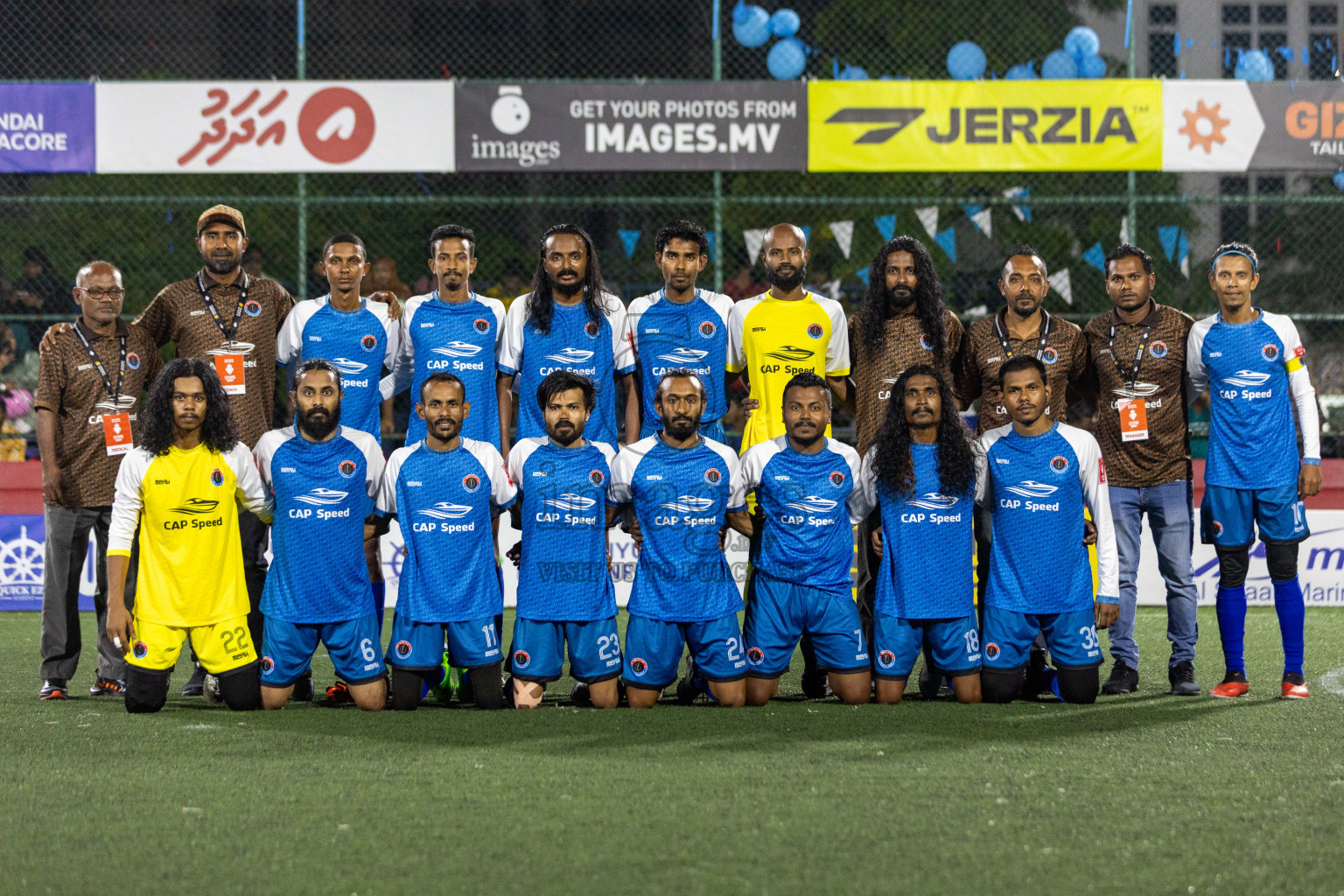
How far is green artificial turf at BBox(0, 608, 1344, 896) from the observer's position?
329 centimetres

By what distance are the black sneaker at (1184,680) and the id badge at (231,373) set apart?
14.3 feet

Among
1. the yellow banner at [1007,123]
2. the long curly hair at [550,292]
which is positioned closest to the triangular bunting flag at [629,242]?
the yellow banner at [1007,123]

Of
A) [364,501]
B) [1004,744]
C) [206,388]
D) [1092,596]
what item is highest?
[206,388]

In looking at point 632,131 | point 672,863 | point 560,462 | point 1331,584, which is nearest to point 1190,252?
point 1331,584

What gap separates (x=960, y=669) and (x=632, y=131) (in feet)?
20.2

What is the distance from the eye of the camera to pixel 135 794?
410 centimetres

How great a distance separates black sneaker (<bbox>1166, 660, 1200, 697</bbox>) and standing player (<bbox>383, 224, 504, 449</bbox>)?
10.5 ft

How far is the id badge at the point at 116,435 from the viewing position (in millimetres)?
6074

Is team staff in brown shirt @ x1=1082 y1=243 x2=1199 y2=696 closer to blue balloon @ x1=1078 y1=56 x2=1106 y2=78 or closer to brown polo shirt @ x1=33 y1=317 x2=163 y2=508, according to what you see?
brown polo shirt @ x1=33 y1=317 x2=163 y2=508

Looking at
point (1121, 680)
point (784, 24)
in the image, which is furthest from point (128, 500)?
point (784, 24)

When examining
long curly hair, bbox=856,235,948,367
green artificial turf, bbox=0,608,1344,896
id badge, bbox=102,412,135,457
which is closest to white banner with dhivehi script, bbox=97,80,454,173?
id badge, bbox=102,412,135,457

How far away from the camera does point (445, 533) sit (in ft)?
18.7

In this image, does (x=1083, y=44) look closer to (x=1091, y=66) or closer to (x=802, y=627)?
(x=1091, y=66)

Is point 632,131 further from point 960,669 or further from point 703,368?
point 960,669
